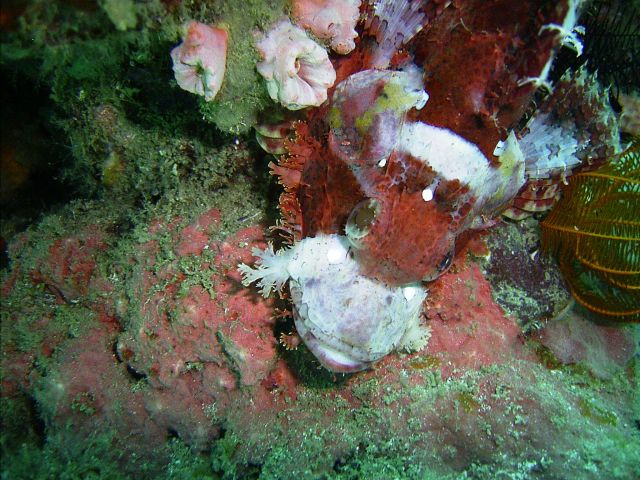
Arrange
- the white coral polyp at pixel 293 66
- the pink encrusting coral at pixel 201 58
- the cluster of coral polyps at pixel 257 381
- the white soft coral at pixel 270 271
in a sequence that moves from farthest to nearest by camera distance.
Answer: the cluster of coral polyps at pixel 257 381 < the white soft coral at pixel 270 271 < the white coral polyp at pixel 293 66 < the pink encrusting coral at pixel 201 58

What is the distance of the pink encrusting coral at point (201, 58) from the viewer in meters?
2.60

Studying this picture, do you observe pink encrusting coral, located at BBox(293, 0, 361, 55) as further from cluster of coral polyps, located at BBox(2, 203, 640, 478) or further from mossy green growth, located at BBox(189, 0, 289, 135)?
cluster of coral polyps, located at BBox(2, 203, 640, 478)

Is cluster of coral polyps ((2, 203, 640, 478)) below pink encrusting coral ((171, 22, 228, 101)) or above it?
below

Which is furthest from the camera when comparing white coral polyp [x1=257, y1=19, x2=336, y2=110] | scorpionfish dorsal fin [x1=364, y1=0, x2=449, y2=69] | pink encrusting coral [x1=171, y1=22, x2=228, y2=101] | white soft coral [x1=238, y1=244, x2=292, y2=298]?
scorpionfish dorsal fin [x1=364, y1=0, x2=449, y2=69]

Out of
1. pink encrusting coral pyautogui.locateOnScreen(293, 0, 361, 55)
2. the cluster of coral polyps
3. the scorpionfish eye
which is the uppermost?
pink encrusting coral pyautogui.locateOnScreen(293, 0, 361, 55)

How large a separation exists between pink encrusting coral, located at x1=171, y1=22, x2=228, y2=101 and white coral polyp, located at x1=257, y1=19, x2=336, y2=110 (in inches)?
11.3

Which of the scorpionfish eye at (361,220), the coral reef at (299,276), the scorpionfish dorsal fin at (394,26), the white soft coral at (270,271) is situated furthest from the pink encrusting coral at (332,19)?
the white soft coral at (270,271)

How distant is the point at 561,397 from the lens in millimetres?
3711

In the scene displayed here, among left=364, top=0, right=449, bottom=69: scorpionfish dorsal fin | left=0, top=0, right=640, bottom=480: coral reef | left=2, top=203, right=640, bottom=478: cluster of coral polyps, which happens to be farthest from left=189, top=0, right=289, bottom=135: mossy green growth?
left=2, top=203, right=640, bottom=478: cluster of coral polyps

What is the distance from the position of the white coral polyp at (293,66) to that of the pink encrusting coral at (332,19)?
0.10 m

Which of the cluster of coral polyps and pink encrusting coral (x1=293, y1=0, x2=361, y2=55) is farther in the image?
the cluster of coral polyps

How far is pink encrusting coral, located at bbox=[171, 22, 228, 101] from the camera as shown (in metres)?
2.60

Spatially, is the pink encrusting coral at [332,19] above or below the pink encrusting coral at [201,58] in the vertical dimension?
above

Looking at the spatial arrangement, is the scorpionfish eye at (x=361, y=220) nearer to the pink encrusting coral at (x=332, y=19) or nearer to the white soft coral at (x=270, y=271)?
the white soft coral at (x=270, y=271)
